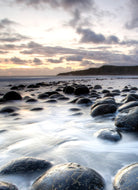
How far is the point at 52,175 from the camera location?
1619 mm

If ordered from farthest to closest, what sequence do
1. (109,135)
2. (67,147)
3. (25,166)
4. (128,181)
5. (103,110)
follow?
1. (103,110)
2. (109,135)
3. (67,147)
4. (25,166)
5. (128,181)

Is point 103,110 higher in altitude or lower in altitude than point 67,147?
higher

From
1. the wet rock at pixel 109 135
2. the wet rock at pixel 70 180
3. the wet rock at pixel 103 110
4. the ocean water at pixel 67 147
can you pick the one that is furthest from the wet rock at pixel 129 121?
the wet rock at pixel 70 180

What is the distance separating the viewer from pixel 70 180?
60.0 inches

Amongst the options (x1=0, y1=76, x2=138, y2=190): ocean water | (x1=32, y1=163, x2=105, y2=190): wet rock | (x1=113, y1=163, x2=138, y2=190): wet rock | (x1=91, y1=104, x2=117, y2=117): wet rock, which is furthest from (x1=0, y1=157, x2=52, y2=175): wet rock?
(x1=91, y1=104, x2=117, y2=117): wet rock

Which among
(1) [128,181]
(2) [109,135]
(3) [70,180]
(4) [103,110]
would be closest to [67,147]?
(2) [109,135]

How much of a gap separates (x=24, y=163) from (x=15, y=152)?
1.94 feet

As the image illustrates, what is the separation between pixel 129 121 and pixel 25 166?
2298 mm

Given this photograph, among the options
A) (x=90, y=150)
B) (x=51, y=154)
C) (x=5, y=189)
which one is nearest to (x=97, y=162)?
(x=90, y=150)

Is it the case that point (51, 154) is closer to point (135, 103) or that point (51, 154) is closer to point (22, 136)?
point (22, 136)

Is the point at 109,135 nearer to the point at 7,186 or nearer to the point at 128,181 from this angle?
the point at 128,181

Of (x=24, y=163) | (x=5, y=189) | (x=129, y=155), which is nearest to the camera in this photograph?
(x=5, y=189)

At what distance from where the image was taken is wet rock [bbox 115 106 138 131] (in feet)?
10.7

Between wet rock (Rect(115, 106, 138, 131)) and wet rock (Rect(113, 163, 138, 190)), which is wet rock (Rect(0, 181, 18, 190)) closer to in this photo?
wet rock (Rect(113, 163, 138, 190))
